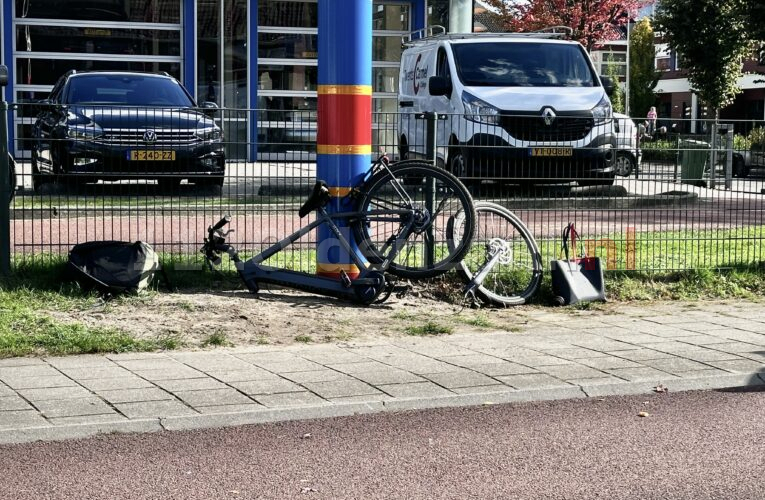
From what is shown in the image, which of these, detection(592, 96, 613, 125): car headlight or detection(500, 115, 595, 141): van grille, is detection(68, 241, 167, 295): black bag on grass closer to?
detection(500, 115, 595, 141): van grille

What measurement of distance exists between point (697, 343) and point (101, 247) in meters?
4.25

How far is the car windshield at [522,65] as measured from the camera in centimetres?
1705

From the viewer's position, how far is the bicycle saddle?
8.48m

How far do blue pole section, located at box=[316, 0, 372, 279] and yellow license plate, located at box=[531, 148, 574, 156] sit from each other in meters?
1.49

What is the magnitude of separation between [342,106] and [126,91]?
8.80 m

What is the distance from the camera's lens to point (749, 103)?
63.5 metres

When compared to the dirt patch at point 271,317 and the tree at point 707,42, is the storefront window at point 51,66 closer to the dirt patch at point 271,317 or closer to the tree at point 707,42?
the tree at point 707,42

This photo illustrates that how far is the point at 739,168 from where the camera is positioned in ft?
34.1

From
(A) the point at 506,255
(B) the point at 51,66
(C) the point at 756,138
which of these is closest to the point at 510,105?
(C) the point at 756,138

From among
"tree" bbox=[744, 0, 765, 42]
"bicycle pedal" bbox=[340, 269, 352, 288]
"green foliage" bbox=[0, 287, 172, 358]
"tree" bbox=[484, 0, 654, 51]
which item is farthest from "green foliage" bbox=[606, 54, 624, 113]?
"green foliage" bbox=[0, 287, 172, 358]

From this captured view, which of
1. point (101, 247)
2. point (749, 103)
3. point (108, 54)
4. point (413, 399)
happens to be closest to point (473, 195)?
point (101, 247)

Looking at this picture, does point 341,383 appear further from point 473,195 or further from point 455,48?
point 455,48

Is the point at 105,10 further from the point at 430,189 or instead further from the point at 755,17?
the point at 430,189

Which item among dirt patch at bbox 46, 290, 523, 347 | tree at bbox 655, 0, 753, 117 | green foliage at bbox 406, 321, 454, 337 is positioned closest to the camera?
dirt patch at bbox 46, 290, 523, 347
